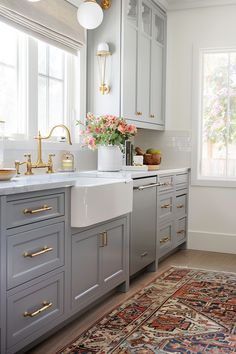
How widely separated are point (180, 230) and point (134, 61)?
1790 millimetres

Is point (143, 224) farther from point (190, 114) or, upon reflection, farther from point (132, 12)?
point (132, 12)

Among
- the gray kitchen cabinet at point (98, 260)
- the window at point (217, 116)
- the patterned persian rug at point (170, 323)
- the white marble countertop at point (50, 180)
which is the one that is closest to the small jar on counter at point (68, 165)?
the white marble countertop at point (50, 180)

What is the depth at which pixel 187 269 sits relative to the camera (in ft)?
13.9

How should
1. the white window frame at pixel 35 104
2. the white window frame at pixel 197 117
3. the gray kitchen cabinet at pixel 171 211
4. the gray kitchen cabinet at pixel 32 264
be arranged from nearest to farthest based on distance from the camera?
the gray kitchen cabinet at pixel 32 264 → the white window frame at pixel 35 104 → the gray kitchen cabinet at pixel 171 211 → the white window frame at pixel 197 117

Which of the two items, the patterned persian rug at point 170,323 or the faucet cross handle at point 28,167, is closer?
the patterned persian rug at point 170,323

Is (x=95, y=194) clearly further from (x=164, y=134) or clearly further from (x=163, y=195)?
(x=164, y=134)

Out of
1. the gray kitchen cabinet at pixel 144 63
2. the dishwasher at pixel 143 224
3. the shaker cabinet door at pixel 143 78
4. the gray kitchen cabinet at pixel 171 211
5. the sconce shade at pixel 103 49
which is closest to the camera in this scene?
the dishwasher at pixel 143 224

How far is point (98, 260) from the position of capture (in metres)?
2.99

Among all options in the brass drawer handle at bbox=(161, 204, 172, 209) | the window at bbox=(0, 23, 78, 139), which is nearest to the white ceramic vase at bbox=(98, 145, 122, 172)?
the window at bbox=(0, 23, 78, 139)

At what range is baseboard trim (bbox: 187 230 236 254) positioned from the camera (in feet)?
16.4

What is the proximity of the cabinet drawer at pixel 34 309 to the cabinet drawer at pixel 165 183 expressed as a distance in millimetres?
1840

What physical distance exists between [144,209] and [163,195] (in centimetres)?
51

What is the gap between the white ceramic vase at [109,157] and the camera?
379 cm

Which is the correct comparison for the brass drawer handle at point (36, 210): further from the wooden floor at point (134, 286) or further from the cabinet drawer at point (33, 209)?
the wooden floor at point (134, 286)
